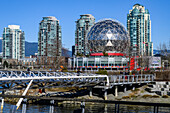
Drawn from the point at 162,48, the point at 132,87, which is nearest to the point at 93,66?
the point at 162,48

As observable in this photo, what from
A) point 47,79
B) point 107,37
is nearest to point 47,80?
point 47,79

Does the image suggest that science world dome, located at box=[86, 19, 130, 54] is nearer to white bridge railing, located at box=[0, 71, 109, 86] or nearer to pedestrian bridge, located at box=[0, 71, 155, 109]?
pedestrian bridge, located at box=[0, 71, 155, 109]

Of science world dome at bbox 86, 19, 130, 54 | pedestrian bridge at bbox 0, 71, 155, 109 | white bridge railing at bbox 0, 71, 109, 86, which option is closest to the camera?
white bridge railing at bbox 0, 71, 109, 86

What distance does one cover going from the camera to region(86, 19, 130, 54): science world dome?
144 metres

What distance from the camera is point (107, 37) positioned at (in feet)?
497

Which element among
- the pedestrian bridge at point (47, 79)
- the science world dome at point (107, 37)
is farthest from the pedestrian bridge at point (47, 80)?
the science world dome at point (107, 37)

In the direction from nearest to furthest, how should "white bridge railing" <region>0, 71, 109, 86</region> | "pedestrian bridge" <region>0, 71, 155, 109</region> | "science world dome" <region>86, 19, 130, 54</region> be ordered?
"white bridge railing" <region>0, 71, 109, 86</region>
"pedestrian bridge" <region>0, 71, 155, 109</region>
"science world dome" <region>86, 19, 130, 54</region>

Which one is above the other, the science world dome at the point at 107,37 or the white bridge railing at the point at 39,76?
the science world dome at the point at 107,37

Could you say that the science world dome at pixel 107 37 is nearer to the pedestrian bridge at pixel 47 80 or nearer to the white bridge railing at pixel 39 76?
the pedestrian bridge at pixel 47 80

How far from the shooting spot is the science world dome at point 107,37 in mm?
144438

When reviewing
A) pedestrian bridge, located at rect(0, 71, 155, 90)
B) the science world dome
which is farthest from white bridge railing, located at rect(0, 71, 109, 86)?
the science world dome

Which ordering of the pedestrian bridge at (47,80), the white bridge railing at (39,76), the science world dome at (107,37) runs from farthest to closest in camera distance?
the science world dome at (107,37)
the pedestrian bridge at (47,80)
the white bridge railing at (39,76)

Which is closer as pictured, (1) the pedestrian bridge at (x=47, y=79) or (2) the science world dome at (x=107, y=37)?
(1) the pedestrian bridge at (x=47, y=79)

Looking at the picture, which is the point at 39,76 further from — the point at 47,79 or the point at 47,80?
the point at 47,79
